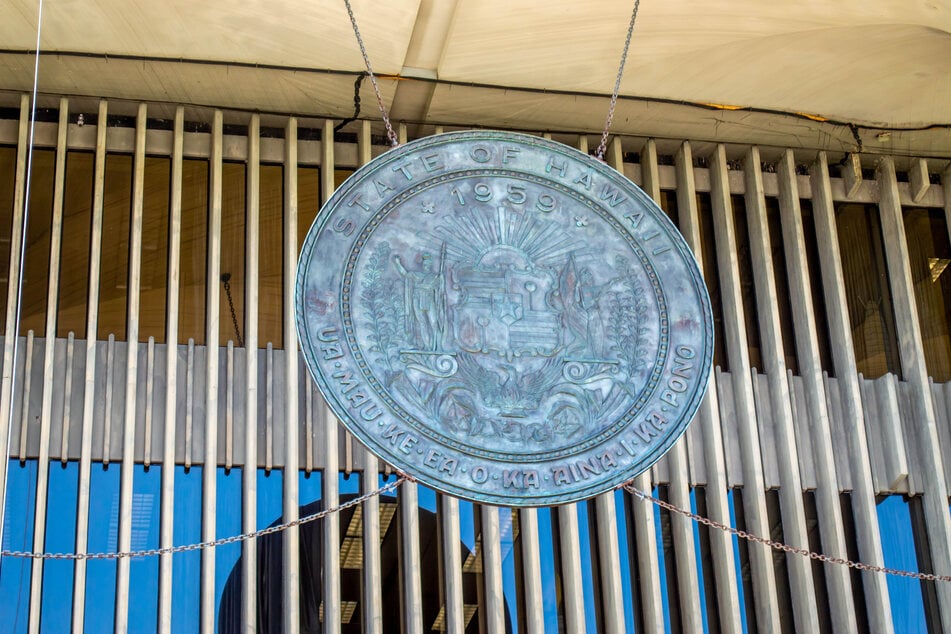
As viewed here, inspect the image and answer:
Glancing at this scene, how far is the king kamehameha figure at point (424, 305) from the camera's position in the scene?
22.9ft

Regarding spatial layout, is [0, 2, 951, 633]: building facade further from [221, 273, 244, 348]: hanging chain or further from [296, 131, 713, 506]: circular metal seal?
[296, 131, 713, 506]: circular metal seal

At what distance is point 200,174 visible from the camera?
10.5 meters

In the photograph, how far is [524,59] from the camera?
33.0 feet

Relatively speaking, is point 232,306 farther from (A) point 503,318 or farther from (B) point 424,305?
(A) point 503,318

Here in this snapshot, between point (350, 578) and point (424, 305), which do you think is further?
point (350, 578)

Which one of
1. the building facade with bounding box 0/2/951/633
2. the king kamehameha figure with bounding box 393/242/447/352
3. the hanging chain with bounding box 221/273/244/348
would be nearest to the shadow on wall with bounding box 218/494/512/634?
the building facade with bounding box 0/2/951/633

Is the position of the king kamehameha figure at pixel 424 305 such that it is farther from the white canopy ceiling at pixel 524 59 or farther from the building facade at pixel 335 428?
the white canopy ceiling at pixel 524 59

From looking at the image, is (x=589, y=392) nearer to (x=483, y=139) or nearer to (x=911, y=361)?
(x=483, y=139)

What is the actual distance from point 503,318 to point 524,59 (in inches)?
137

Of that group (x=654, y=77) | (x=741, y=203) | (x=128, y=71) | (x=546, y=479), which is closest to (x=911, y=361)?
(x=741, y=203)

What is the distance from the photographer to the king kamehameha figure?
699 cm

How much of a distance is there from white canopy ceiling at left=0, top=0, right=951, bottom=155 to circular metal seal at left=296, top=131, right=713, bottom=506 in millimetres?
2524

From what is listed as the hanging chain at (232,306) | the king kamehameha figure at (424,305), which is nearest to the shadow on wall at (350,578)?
the hanging chain at (232,306)

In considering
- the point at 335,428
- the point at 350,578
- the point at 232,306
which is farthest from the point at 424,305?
the point at 232,306
